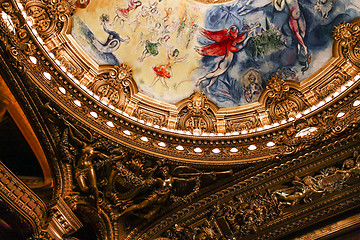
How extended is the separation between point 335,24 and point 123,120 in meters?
6.90

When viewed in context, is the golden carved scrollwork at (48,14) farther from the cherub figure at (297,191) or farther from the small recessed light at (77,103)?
the cherub figure at (297,191)

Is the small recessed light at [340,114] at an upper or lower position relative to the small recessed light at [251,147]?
upper

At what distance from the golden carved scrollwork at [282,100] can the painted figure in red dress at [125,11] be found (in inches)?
193

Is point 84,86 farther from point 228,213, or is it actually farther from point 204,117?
point 228,213

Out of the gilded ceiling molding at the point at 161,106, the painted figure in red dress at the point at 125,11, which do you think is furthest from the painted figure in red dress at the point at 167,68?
the painted figure in red dress at the point at 125,11

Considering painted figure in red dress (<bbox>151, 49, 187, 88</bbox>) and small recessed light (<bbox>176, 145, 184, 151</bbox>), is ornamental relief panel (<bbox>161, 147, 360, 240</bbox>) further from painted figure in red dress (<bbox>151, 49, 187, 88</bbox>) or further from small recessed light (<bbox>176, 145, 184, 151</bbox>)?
painted figure in red dress (<bbox>151, 49, 187, 88</bbox>)

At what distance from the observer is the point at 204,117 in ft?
42.2

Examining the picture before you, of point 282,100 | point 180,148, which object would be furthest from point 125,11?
point 282,100

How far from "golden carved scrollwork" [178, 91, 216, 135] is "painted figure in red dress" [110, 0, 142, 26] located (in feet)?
10.8

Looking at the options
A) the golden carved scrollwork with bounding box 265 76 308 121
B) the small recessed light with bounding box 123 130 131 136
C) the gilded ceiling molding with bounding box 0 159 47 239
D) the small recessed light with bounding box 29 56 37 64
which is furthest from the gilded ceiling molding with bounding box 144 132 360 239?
the small recessed light with bounding box 29 56 37 64

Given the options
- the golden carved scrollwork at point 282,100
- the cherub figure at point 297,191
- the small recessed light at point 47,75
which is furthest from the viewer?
the golden carved scrollwork at point 282,100

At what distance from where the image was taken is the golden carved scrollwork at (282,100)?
12.2 meters

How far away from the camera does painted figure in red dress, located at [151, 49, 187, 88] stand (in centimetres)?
1343

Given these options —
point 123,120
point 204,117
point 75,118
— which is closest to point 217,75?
point 204,117
